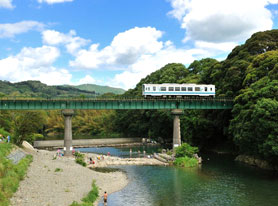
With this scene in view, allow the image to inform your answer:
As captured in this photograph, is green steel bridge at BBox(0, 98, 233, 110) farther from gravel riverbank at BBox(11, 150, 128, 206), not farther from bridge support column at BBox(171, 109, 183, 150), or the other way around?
gravel riverbank at BBox(11, 150, 128, 206)

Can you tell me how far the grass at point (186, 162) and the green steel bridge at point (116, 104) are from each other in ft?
42.0

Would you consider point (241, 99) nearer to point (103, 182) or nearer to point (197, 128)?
point (197, 128)

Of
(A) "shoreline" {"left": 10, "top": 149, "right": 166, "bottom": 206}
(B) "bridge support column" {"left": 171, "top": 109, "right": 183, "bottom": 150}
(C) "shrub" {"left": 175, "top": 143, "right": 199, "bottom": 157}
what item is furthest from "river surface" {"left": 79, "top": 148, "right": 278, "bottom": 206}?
(B) "bridge support column" {"left": 171, "top": 109, "right": 183, "bottom": 150}

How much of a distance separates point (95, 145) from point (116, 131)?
3282 centimetres

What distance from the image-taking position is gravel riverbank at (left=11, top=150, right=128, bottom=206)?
23.7 m

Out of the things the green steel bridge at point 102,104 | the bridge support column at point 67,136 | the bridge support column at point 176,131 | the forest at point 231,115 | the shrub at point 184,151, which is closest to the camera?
the forest at point 231,115

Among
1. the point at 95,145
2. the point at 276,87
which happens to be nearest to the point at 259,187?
the point at 276,87

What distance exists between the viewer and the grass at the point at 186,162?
46.5 meters

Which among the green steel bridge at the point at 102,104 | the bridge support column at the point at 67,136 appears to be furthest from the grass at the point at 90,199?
the green steel bridge at the point at 102,104

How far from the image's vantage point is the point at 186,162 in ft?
154

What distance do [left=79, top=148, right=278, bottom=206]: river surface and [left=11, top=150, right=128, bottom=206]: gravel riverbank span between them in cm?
238

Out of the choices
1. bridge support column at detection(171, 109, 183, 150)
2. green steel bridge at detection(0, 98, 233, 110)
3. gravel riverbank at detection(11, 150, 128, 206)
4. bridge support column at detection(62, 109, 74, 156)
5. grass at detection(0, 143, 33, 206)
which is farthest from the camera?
bridge support column at detection(171, 109, 183, 150)

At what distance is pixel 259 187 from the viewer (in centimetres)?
3312

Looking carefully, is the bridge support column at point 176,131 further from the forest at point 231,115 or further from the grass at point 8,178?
the grass at point 8,178
